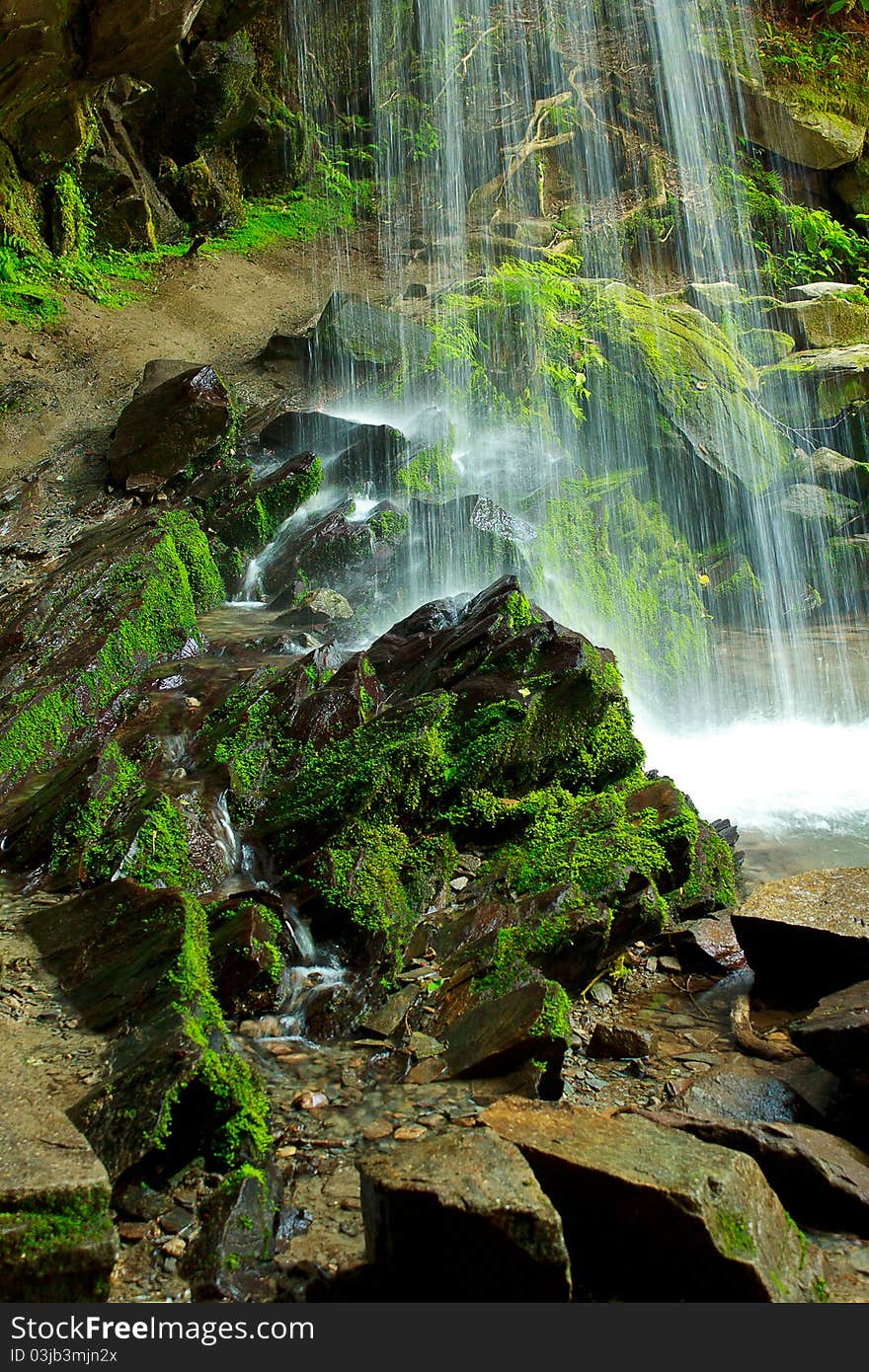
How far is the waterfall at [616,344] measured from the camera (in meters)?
12.3

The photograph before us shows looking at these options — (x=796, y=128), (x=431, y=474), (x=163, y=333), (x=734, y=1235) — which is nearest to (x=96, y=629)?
(x=431, y=474)

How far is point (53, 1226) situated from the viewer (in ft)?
8.51

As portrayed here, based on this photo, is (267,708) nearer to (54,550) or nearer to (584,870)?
(584,870)

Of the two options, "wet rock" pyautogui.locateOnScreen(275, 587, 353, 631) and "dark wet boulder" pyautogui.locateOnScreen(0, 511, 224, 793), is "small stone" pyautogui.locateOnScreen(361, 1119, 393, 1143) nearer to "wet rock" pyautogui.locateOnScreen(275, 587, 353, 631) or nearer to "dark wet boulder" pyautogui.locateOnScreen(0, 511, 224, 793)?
"dark wet boulder" pyautogui.locateOnScreen(0, 511, 224, 793)

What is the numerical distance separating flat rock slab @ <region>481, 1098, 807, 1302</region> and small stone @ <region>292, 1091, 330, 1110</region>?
3.89 feet

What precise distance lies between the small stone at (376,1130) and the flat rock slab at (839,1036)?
1.73 m

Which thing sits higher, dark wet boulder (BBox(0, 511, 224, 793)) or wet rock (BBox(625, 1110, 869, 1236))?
dark wet boulder (BBox(0, 511, 224, 793))

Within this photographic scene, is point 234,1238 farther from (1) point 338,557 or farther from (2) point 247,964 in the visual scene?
(1) point 338,557

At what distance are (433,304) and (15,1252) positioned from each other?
15206mm

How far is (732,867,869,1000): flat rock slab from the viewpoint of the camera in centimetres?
478

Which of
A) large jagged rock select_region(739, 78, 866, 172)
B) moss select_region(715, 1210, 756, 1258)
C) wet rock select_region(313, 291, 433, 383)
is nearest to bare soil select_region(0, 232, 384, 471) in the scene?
wet rock select_region(313, 291, 433, 383)

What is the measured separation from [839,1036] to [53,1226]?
2896mm

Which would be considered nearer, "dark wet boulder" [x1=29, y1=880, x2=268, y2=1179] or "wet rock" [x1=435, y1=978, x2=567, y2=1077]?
"dark wet boulder" [x1=29, y1=880, x2=268, y2=1179]

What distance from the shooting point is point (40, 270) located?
1429cm
